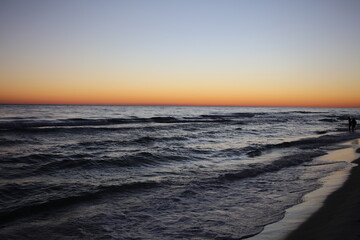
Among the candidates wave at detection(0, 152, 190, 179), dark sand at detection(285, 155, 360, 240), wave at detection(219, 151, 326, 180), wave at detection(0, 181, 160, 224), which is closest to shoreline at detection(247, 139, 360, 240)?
dark sand at detection(285, 155, 360, 240)

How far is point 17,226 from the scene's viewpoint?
16.6 ft

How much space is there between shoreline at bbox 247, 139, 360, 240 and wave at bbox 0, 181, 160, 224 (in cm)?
423

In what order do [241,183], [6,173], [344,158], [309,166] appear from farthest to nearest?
1. [344,158]
2. [309,166]
3. [6,173]
4. [241,183]

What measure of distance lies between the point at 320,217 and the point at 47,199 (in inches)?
257

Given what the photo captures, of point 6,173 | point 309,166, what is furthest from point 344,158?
point 6,173

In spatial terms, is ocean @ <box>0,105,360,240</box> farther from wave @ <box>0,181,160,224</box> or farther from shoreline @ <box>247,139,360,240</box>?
shoreline @ <box>247,139,360,240</box>

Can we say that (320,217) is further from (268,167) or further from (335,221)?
(268,167)

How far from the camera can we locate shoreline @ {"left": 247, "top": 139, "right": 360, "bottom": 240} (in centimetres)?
411

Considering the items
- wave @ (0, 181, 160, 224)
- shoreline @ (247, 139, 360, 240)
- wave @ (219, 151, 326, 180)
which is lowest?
wave @ (0, 181, 160, 224)

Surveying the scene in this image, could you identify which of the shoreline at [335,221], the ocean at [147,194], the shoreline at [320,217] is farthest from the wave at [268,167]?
the shoreline at [335,221]

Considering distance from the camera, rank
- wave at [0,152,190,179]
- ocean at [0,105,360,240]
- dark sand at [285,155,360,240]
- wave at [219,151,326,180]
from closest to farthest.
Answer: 1. dark sand at [285,155,360,240]
2. ocean at [0,105,360,240]
3. wave at [219,151,326,180]
4. wave at [0,152,190,179]

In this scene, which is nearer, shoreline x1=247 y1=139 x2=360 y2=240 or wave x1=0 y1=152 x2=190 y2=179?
shoreline x1=247 y1=139 x2=360 y2=240

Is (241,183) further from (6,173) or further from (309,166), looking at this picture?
(6,173)

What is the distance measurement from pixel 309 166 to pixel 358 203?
19.1 ft
